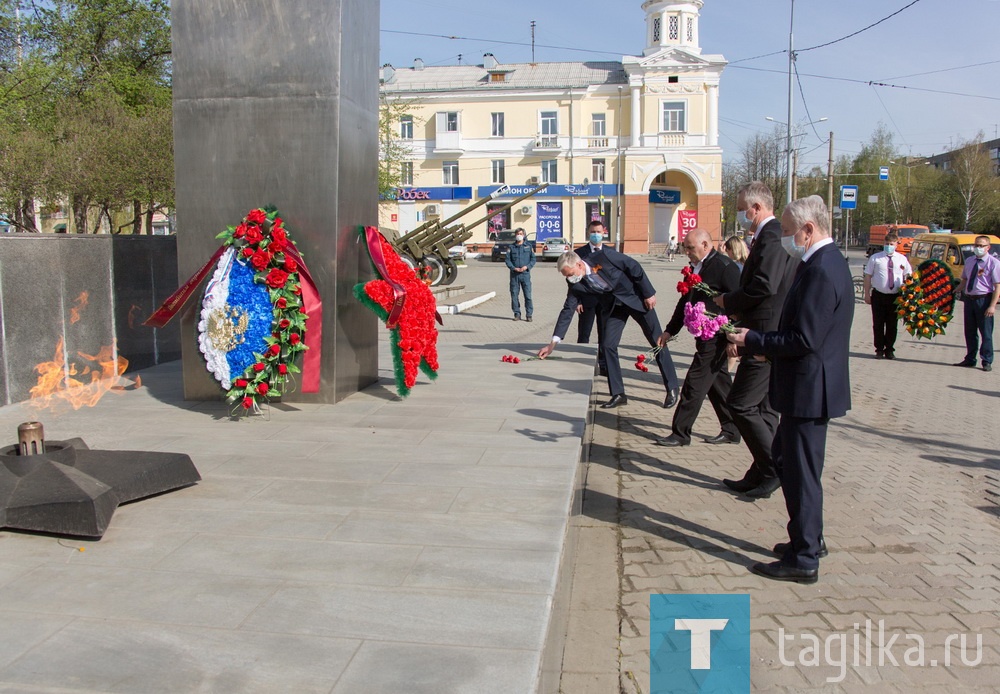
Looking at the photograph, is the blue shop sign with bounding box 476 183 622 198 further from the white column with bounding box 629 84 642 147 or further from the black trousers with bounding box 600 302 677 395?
the black trousers with bounding box 600 302 677 395

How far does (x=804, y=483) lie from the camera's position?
4309 millimetres

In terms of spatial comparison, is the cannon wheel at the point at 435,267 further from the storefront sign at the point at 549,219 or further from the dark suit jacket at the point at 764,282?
the storefront sign at the point at 549,219

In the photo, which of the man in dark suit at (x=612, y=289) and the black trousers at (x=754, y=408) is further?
the man in dark suit at (x=612, y=289)

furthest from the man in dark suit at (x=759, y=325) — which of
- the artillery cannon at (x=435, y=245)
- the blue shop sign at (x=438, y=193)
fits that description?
the blue shop sign at (x=438, y=193)

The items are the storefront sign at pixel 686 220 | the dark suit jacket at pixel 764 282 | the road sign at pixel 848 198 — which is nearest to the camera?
the dark suit jacket at pixel 764 282

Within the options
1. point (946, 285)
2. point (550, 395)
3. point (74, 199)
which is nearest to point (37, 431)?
point (550, 395)

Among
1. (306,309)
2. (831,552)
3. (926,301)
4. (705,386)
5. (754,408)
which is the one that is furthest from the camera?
(926,301)

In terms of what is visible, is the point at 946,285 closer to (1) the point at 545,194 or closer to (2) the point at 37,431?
(2) the point at 37,431

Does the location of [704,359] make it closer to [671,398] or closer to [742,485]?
[742,485]

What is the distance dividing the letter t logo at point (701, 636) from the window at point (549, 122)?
55.0 m

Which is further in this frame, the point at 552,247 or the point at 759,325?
the point at 552,247

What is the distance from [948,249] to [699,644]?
2341cm

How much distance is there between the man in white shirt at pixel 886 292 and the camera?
506 inches

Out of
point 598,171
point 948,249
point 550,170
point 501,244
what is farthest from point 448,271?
point 550,170
